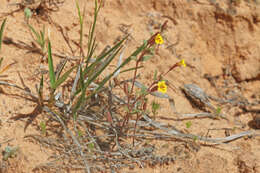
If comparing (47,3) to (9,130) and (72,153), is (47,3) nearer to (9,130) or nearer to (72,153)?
(9,130)

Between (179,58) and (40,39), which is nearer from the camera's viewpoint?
(40,39)

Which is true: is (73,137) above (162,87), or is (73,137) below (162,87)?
below

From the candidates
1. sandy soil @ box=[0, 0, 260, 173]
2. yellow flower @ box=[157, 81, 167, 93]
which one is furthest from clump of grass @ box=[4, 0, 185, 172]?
sandy soil @ box=[0, 0, 260, 173]

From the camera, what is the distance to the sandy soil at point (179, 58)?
6.28ft

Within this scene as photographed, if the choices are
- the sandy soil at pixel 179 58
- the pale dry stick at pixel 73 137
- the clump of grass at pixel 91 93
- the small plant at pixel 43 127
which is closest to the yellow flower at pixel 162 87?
the clump of grass at pixel 91 93

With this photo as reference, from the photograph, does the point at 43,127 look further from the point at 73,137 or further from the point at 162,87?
the point at 162,87

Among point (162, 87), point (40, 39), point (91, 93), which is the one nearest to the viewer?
point (162, 87)

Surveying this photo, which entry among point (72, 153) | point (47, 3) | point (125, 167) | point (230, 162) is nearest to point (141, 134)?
point (125, 167)

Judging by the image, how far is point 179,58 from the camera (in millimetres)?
3029

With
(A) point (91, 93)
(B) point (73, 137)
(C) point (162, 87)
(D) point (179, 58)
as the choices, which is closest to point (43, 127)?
(B) point (73, 137)

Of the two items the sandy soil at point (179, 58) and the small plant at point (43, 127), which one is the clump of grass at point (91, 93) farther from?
the sandy soil at point (179, 58)

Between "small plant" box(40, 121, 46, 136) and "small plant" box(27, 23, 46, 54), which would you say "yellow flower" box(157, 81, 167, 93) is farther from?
"small plant" box(27, 23, 46, 54)

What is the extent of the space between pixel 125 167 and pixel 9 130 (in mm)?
780

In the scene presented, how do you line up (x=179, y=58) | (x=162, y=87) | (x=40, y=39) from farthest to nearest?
1. (x=179, y=58)
2. (x=40, y=39)
3. (x=162, y=87)
